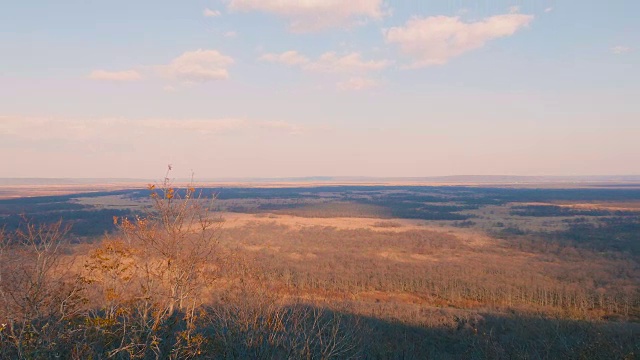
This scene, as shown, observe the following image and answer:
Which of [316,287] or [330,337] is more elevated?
[330,337]

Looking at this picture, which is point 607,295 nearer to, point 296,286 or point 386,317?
point 386,317

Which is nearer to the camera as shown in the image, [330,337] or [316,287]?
[330,337]

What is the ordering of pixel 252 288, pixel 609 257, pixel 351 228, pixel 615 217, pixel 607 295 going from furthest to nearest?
pixel 615 217, pixel 351 228, pixel 609 257, pixel 607 295, pixel 252 288

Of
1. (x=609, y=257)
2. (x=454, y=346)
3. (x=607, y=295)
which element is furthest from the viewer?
(x=609, y=257)

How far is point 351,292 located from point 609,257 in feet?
75.2

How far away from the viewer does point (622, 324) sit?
19.8 meters

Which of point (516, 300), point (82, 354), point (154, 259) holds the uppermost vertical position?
point (154, 259)

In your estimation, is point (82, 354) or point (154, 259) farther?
point (154, 259)

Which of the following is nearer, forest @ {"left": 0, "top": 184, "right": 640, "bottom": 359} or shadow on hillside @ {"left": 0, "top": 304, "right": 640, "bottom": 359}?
shadow on hillside @ {"left": 0, "top": 304, "right": 640, "bottom": 359}

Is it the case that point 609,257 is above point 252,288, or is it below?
below

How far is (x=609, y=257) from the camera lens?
1350 inches

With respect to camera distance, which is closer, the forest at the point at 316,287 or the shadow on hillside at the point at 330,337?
the shadow on hillside at the point at 330,337

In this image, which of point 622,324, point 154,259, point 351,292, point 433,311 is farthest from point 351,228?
point 154,259

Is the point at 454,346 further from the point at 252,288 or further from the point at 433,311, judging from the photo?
the point at 252,288
